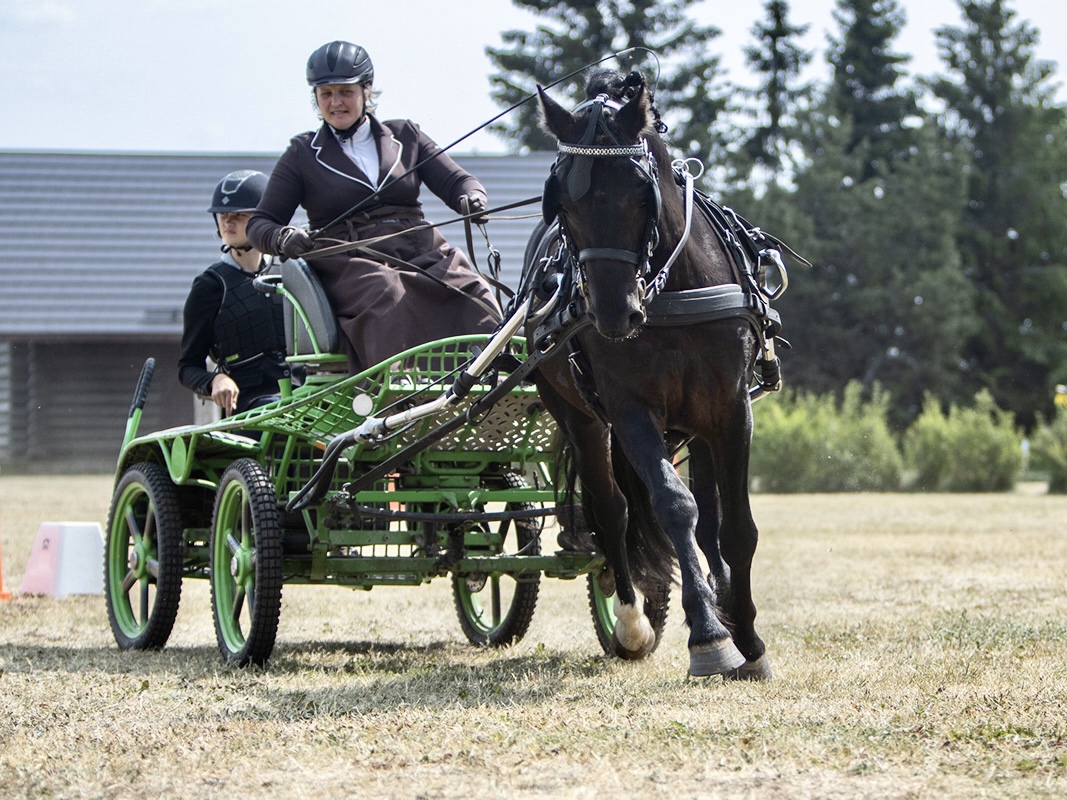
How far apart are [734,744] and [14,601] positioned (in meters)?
5.97

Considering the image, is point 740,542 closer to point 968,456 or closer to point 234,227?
point 234,227

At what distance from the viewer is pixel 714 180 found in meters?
40.9

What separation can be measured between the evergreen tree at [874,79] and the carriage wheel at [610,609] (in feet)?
129

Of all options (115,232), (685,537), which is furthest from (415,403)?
(115,232)

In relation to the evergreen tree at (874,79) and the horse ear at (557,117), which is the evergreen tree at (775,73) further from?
the horse ear at (557,117)

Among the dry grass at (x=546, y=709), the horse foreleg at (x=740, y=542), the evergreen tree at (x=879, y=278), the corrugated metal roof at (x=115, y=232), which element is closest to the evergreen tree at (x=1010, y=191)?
the evergreen tree at (x=879, y=278)

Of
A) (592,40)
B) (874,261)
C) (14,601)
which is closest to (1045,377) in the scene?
(874,261)

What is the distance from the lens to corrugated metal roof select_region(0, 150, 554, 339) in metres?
27.7

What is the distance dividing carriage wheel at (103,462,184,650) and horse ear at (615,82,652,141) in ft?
9.69

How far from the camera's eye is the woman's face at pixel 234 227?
24.6ft

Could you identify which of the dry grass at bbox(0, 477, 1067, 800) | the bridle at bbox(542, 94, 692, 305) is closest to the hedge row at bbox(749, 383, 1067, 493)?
the dry grass at bbox(0, 477, 1067, 800)

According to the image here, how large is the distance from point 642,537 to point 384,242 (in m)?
1.62

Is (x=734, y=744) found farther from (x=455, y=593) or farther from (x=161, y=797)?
(x=455, y=593)

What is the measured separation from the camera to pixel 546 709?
175 inches
